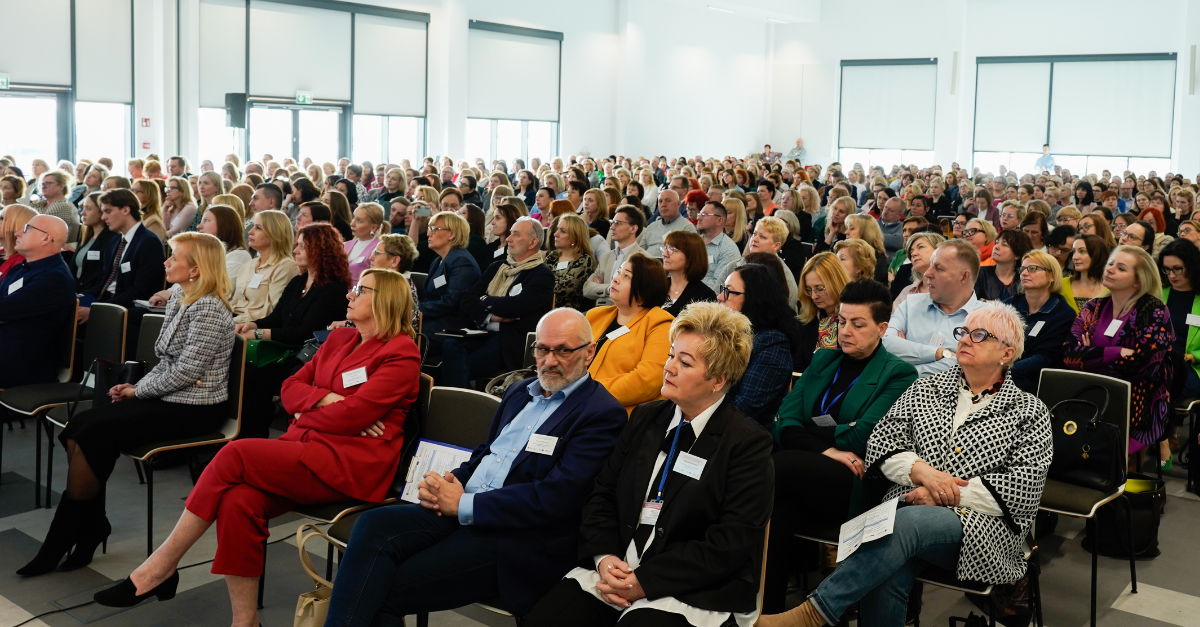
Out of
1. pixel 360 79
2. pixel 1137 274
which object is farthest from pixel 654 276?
pixel 360 79

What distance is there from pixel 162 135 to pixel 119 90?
94cm

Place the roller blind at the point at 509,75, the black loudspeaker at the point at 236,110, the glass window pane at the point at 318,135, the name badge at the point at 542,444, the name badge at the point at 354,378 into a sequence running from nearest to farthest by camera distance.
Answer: the name badge at the point at 542,444
the name badge at the point at 354,378
the black loudspeaker at the point at 236,110
the glass window pane at the point at 318,135
the roller blind at the point at 509,75

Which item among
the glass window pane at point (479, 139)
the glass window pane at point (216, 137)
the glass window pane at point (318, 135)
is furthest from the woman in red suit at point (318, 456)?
the glass window pane at point (479, 139)

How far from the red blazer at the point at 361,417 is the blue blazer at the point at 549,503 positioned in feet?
2.10

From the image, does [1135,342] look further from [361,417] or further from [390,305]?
[361,417]

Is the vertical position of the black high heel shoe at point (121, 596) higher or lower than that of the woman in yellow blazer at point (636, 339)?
lower

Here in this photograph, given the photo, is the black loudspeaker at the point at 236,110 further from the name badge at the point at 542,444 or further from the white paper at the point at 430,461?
the name badge at the point at 542,444

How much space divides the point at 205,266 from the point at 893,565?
2886mm

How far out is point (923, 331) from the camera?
413 cm

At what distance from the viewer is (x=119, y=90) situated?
51.0ft

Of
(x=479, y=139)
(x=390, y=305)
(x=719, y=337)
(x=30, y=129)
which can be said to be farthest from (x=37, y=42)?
(x=719, y=337)

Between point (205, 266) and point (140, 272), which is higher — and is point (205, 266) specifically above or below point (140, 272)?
above

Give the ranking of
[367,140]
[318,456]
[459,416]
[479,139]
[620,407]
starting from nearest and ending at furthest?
[620,407] < [318,456] < [459,416] < [367,140] < [479,139]

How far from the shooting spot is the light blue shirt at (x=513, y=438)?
9.11ft
